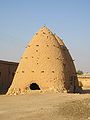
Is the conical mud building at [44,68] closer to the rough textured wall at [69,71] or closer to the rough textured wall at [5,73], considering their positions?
the rough textured wall at [69,71]

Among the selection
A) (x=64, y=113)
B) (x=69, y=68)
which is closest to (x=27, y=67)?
(x=69, y=68)

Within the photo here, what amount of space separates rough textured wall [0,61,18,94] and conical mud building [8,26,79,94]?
553cm

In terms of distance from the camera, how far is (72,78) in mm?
33062

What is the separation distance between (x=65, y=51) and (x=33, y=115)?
19622 mm

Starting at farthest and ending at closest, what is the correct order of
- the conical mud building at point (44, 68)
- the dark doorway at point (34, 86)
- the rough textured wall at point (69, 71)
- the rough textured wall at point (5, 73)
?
1. the rough textured wall at point (5, 73)
2. the dark doorway at point (34, 86)
3. the rough textured wall at point (69, 71)
4. the conical mud building at point (44, 68)

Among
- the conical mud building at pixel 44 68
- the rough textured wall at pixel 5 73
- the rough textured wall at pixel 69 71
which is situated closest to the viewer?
the conical mud building at pixel 44 68

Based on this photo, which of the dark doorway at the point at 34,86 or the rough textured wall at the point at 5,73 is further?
the rough textured wall at the point at 5,73

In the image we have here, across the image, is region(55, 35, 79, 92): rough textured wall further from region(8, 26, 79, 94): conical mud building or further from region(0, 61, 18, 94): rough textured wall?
region(0, 61, 18, 94): rough textured wall

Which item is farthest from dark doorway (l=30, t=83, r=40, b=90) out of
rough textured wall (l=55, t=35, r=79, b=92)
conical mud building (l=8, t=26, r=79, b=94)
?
rough textured wall (l=55, t=35, r=79, b=92)

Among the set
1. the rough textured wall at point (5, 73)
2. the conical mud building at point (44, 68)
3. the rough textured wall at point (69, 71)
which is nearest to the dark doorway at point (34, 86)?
the conical mud building at point (44, 68)

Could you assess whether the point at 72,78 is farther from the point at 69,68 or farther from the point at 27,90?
the point at 27,90

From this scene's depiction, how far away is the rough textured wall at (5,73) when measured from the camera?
36.9m

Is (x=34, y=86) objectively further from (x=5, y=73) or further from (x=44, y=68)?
(x=5, y=73)

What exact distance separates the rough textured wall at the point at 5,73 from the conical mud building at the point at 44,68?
218 inches
